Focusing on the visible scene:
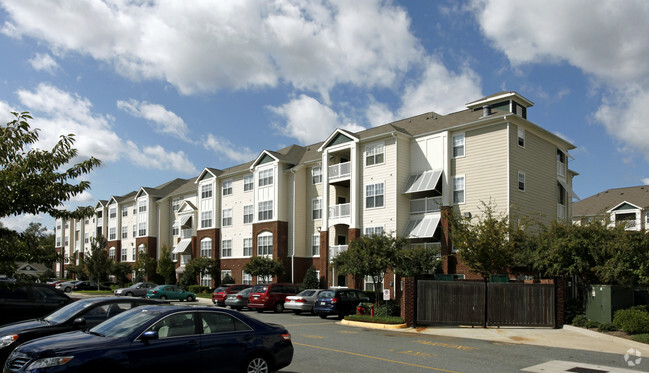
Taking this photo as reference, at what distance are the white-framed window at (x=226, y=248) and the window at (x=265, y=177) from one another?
7.62 meters

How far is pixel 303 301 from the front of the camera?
2817 centimetres

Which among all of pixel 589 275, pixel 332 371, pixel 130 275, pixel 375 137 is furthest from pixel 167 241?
pixel 332 371

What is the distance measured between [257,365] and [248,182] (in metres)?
39.5

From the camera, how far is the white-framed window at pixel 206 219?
5234 cm

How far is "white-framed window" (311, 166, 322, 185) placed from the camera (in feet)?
138

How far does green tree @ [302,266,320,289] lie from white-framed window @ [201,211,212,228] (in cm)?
1673

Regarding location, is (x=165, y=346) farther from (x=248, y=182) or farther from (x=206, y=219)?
(x=206, y=219)

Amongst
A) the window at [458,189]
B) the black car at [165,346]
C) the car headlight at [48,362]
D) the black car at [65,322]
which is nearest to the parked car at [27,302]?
the black car at [65,322]

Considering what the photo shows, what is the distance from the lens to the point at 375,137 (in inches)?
1399

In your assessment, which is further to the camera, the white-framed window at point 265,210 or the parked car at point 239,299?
the white-framed window at point 265,210

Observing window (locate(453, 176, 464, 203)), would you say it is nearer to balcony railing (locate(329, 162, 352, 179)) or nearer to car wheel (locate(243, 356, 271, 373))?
balcony railing (locate(329, 162, 352, 179))

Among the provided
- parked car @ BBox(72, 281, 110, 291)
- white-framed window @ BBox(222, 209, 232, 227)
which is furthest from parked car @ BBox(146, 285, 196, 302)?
parked car @ BBox(72, 281, 110, 291)

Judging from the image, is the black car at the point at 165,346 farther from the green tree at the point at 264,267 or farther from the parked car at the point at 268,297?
the green tree at the point at 264,267

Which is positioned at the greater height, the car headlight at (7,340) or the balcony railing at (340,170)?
the balcony railing at (340,170)
